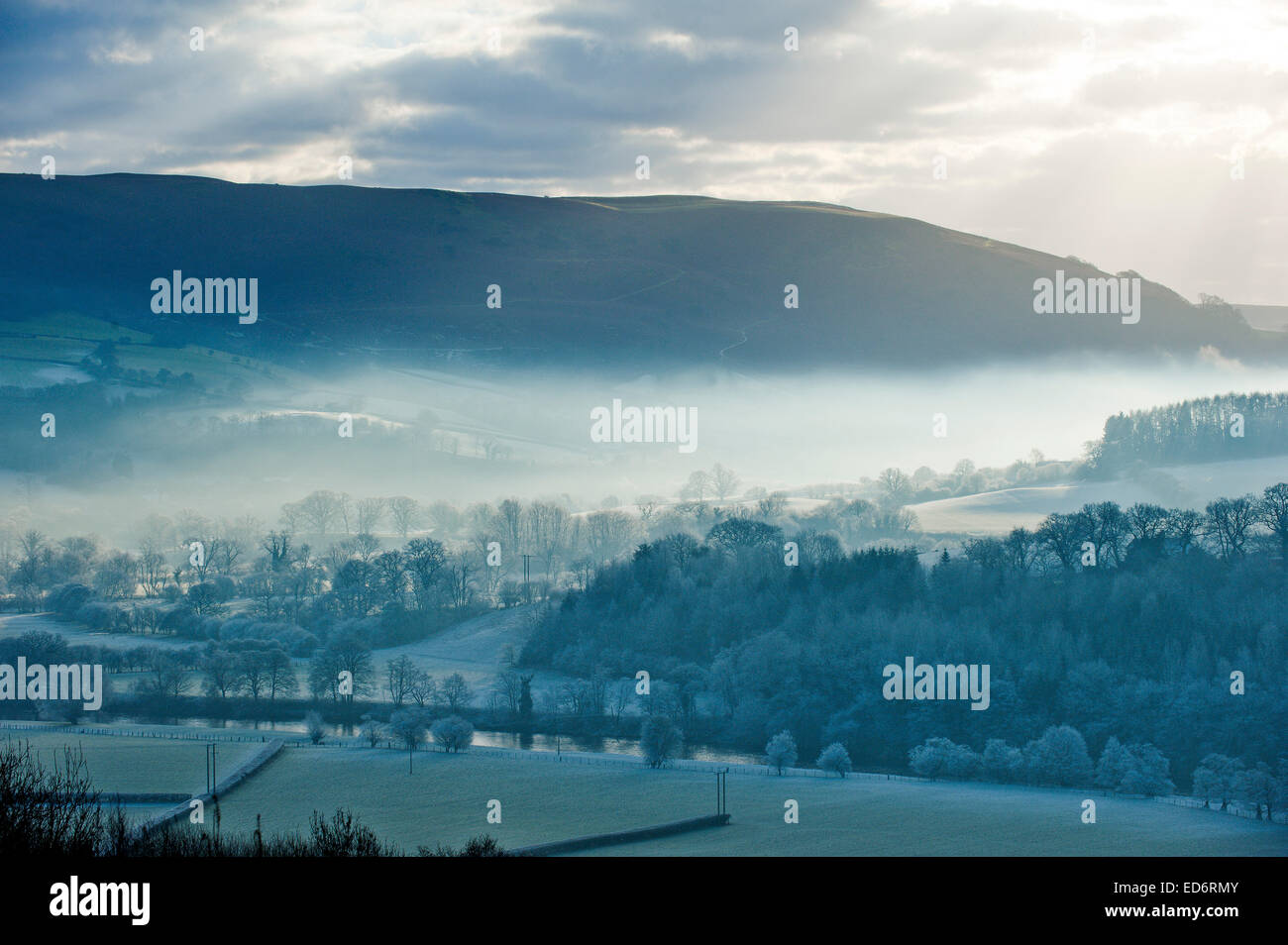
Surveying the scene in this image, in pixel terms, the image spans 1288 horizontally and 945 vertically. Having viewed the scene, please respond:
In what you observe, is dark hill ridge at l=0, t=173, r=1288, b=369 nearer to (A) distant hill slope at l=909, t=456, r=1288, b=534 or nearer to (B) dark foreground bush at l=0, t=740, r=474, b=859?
(A) distant hill slope at l=909, t=456, r=1288, b=534

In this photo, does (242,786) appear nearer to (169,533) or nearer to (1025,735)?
(1025,735)

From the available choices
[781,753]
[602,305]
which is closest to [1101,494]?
[781,753]

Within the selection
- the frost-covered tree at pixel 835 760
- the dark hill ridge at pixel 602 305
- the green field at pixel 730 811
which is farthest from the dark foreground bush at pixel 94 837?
the dark hill ridge at pixel 602 305

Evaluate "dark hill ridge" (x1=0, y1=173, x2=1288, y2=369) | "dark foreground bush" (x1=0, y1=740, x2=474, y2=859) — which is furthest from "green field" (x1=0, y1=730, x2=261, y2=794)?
"dark hill ridge" (x1=0, y1=173, x2=1288, y2=369)

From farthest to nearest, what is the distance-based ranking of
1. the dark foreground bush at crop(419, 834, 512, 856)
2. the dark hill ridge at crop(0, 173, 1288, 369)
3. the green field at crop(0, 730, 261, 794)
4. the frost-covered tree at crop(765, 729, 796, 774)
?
the dark hill ridge at crop(0, 173, 1288, 369) → the frost-covered tree at crop(765, 729, 796, 774) → the green field at crop(0, 730, 261, 794) → the dark foreground bush at crop(419, 834, 512, 856)

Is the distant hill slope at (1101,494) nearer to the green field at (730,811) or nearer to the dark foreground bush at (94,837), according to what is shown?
the green field at (730,811)

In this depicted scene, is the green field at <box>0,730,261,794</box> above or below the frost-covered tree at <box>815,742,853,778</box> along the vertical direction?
above
